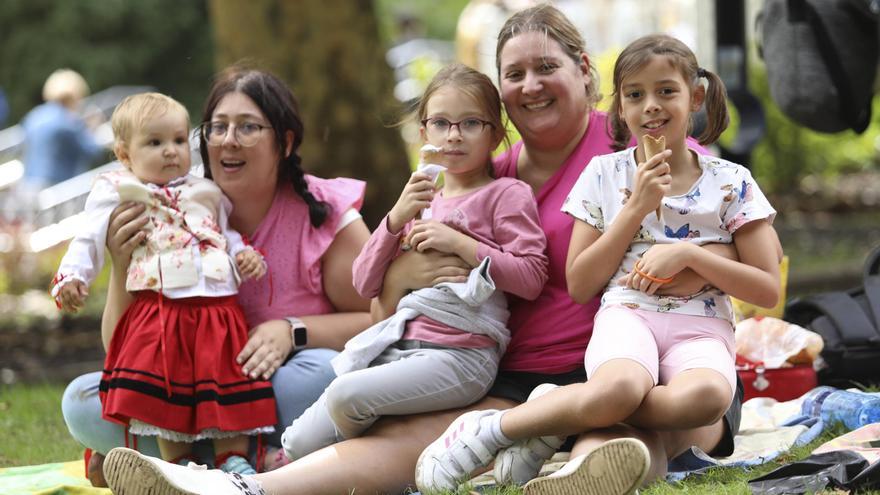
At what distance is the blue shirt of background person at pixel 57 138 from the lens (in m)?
12.4

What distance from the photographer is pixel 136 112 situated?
157 inches

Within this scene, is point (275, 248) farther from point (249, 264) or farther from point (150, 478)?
point (150, 478)

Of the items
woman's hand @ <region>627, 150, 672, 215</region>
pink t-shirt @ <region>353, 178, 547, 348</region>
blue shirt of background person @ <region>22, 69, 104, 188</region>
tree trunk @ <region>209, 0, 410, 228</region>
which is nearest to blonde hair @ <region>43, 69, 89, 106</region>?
blue shirt of background person @ <region>22, 69, 104, 188</region>

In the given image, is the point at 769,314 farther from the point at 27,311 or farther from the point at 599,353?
the point at 27,311

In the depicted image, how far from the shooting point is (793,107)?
5520 millimetres

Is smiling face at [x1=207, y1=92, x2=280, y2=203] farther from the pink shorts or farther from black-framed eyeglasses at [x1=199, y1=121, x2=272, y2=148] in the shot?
the pink shorts

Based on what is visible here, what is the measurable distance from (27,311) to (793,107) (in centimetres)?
666

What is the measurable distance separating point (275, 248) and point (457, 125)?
0.83 m

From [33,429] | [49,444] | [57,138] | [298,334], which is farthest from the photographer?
[57,138]

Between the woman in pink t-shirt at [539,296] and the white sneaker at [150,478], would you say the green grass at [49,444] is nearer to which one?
the woman in pink t-shirt at [539,296]

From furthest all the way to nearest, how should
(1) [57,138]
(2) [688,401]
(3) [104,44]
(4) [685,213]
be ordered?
(3) [104,44] → (1) [57,138] → (4) [685,213] → (2) [688,401]

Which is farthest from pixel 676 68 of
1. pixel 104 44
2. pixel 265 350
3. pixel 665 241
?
pixel 104 44

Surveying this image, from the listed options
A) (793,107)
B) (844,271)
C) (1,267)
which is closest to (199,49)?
(1,267)

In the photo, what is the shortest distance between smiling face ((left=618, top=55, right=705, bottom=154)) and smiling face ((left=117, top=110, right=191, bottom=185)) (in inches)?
56.2
